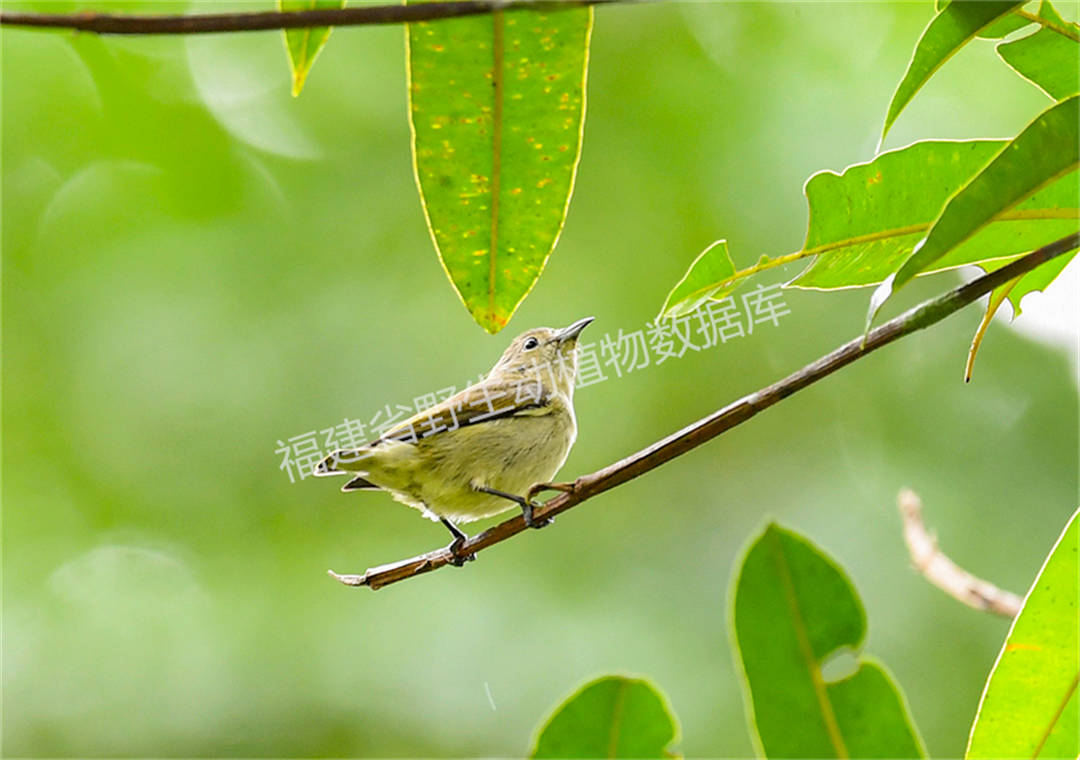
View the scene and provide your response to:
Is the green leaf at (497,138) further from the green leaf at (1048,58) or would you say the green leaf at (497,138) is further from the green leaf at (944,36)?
the green leaf at (1048,58)

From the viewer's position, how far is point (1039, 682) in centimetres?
162

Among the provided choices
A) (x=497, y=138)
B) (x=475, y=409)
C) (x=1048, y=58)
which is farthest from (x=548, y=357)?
(x=1048, y=58)

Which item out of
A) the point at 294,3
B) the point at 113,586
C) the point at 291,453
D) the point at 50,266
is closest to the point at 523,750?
the point at 113,586

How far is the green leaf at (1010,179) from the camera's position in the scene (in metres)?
1.32

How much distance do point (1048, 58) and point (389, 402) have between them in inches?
A: 141

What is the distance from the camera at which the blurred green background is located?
5223 millimetres

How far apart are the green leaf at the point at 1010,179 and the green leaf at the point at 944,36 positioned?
24cm

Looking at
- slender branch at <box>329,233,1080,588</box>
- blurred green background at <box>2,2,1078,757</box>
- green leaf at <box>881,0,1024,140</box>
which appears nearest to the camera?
slender branch at <box>329,233,1080,588</box>

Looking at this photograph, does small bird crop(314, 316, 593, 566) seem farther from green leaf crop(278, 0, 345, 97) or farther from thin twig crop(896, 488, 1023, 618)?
green leaf crop(278, 0, 345, 97)

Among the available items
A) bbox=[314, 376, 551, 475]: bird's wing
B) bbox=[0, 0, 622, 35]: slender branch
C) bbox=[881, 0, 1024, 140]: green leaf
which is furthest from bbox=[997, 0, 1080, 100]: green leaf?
bbox=[314, 376, 551, 475]: bird's wing

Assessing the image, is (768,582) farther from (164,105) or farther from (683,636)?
(164,105)

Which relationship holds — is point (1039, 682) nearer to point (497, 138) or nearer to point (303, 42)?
point (497, 138)

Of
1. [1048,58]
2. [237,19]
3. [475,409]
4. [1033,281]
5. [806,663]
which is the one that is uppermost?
[237,19]

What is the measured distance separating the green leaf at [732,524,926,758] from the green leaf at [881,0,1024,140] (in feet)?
2.33
